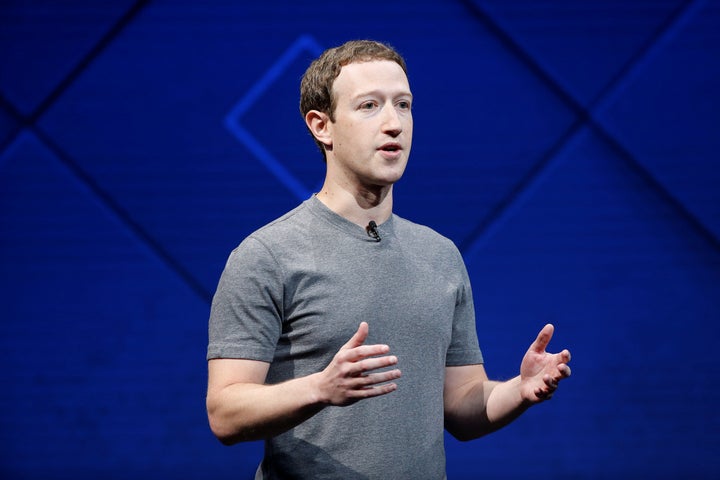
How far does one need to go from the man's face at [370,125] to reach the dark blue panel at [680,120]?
1.42 m

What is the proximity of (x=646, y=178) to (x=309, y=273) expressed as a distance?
5.52ft

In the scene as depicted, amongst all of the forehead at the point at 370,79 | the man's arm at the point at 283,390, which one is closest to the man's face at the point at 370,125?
the forehead at the point at 370,79

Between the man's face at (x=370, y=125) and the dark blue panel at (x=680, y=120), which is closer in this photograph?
the man's face at (x=370, y=125)

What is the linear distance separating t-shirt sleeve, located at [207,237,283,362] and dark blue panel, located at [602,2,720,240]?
170cm

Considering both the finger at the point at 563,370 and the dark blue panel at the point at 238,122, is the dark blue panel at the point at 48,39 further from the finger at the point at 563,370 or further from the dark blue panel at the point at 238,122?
the finger at the point at 563,370

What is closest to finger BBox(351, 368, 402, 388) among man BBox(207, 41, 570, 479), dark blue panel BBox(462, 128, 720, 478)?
man BBox(207, 41, 570, 479)

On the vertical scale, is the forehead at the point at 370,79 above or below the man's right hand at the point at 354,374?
above

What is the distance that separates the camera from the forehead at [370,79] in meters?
1.66

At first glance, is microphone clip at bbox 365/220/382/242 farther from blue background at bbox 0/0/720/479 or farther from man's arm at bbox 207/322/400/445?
blue background at bbox 0/0/720/479

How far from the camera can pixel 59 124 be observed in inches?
114

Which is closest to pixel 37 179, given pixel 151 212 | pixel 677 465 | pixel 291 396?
pixel 151 212

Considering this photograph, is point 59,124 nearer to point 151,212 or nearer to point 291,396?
point 151,212

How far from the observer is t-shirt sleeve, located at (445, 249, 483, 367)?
1.75 m

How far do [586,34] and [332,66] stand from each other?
1455 millimetres
